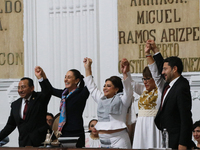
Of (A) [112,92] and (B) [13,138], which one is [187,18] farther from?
(B) [13,138]

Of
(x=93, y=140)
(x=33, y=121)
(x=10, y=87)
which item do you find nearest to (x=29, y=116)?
(x=33, y=121)

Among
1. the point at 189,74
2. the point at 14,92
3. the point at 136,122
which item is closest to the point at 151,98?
the point at 136,122

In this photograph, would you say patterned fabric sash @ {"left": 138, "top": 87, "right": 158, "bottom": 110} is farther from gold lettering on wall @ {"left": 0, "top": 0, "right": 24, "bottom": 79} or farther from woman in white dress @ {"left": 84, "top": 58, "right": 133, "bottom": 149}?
gold lettering on wall @ {"left": 0, "top": 0, "right": 24, "bottom": 79}

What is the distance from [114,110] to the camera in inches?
219

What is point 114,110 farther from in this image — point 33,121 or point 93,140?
point 93,140

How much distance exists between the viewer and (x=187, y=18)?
8227 millimetres

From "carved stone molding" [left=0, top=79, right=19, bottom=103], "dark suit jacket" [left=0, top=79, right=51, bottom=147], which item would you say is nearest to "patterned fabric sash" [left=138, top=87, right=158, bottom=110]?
"dark suit jacket" [left=0, top=79, right=51, bottom=147]

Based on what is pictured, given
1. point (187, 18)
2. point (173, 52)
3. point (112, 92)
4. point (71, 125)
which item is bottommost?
point (71, 125)

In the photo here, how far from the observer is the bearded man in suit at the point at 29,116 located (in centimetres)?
577

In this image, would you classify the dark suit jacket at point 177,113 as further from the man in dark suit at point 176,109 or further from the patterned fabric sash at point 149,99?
the patterned fabric sash at point 149,99

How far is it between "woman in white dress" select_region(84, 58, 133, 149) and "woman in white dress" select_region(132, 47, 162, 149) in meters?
0.20

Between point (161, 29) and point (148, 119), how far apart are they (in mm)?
3031

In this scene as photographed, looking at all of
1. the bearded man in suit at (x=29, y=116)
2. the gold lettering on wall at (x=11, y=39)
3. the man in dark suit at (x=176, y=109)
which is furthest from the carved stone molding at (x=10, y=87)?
the man in dark suit at (x=176, y=109)

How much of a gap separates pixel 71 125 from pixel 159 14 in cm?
353
